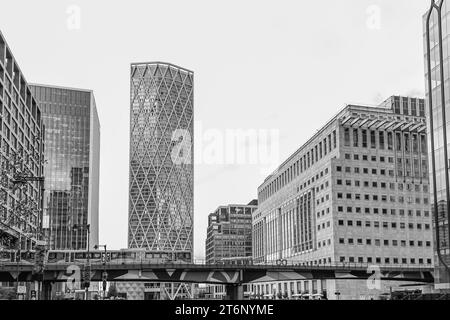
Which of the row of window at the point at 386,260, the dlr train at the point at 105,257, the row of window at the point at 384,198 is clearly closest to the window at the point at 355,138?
the row of window at the point at 384,198

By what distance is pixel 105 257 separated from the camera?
321ft

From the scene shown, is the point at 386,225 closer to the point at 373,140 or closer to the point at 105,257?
the point at 373,140

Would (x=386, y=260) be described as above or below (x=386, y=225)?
below

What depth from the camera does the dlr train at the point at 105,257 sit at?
99562 mm

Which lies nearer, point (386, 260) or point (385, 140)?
point (386, 260)

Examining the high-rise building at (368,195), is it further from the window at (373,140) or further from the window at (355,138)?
the window at (355,138)

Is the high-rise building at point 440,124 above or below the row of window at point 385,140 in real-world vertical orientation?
below

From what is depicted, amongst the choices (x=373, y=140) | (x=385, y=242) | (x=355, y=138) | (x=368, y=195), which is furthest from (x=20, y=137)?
(x=385, y=242)

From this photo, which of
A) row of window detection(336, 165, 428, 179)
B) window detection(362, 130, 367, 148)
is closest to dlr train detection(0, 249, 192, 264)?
row of window detection(336, 165, 428, 179)

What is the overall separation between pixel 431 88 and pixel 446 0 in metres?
11.0

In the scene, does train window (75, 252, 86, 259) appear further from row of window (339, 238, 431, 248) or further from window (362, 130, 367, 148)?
window (362, 130, 367, 148)

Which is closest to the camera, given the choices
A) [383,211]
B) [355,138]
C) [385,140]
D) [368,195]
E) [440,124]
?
[440,124]

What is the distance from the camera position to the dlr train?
99.6m
